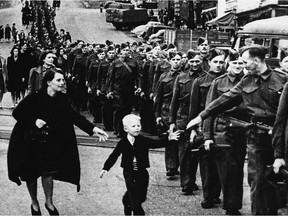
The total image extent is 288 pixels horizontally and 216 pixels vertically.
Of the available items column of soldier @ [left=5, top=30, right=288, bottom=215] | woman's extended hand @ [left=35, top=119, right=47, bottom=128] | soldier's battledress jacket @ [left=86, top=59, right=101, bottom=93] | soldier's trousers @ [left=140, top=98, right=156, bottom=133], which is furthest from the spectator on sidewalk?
woman's extended hand @ [left=35, top=119, right=47, bottom=128]

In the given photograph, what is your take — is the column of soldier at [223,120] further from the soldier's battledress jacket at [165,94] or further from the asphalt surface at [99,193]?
the asphalt surface at [99,193]

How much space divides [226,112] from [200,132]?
1.14 m

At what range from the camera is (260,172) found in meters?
8.44

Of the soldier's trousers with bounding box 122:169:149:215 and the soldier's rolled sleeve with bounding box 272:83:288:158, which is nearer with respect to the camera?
the soldier's rolled sleeve with bounding box 272:83:288:158

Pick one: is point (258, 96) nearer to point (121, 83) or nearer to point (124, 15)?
point (121, 83)

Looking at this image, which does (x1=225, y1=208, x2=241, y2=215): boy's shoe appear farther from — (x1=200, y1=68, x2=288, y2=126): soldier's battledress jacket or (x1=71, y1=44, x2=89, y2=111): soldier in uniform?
(x1=71, y1=44, x2=89, y2=111): soldier in uniform

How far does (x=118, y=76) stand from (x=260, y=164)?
8.50m

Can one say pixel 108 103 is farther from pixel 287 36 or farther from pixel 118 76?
pixel 287 36

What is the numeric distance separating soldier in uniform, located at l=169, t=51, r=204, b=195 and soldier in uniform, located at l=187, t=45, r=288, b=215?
236 cm

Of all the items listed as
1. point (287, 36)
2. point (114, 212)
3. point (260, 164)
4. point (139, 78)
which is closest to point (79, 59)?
point (139, 78)

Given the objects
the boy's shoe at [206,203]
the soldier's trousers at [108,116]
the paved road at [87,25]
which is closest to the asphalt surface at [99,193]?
the boy's shoe at [206,203]

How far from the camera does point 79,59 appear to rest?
21094 millimetres

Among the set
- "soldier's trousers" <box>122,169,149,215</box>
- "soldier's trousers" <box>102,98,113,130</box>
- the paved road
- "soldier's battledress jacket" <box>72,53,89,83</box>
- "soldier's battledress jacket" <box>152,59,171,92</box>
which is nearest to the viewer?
"soldier's trousers" <box>122,169,149,215</box>

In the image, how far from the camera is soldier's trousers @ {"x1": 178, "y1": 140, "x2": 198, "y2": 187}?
426 inches
